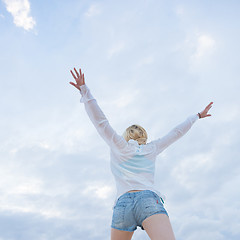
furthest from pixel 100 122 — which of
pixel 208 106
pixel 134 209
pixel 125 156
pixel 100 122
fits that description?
pixel 208 106

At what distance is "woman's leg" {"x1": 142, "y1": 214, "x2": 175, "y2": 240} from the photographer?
4.32m

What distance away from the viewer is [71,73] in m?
5.15

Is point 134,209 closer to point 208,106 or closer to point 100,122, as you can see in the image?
point 100,122

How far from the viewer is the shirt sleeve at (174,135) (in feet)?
18.0

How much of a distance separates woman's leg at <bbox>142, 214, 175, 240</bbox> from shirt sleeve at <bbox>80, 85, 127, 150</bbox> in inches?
45.6

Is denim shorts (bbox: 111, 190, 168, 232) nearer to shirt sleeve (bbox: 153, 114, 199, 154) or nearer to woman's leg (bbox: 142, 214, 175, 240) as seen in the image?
woman's leg (bbox: 142, 214, 175, 240)

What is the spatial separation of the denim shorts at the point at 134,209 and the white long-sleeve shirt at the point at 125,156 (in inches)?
5.0

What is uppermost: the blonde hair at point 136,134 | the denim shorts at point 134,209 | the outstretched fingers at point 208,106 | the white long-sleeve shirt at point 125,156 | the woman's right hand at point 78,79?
the outstretched fingers at point 208,106

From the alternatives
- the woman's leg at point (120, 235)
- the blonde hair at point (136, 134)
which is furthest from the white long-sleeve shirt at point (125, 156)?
the woman's leg at point (120, 235)

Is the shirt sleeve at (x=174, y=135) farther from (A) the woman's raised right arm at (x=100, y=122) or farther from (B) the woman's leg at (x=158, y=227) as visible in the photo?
(B) the woman's leg at (x=158, y=227)

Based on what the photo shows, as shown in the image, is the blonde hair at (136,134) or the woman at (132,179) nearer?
the woman at (132,179)

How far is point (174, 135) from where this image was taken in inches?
226

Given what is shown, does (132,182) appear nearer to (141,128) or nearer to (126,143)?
(126,143)

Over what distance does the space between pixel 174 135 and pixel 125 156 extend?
→ 114cm
